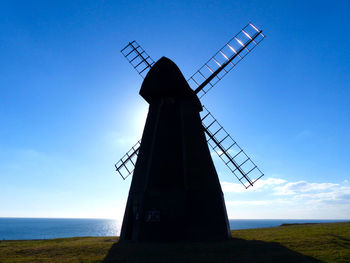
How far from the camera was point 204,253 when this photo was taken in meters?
10.4

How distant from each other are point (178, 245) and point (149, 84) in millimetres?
10134

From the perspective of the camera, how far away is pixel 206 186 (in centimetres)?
1459

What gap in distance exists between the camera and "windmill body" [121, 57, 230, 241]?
13.6 meters

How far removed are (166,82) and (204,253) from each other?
10.3 metres

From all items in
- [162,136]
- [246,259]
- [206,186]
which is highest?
[162,136]

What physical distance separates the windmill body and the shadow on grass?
1.59 m

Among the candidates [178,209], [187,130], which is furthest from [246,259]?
[187,130]

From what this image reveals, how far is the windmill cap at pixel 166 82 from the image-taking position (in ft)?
53.4

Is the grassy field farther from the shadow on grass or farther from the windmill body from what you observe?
the windmill body

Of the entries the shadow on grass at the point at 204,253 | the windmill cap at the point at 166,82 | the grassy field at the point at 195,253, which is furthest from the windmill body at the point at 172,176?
the shadow on grass at the point at 204,253

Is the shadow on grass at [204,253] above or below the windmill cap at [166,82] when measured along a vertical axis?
below

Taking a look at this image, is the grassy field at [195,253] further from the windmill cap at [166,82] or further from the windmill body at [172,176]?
the windmill cap at [166,82]

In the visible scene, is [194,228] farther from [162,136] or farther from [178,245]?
[162,136]

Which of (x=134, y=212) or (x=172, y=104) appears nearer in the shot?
(x=134, y=212)
